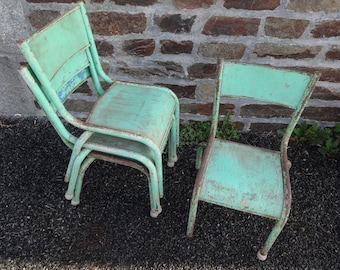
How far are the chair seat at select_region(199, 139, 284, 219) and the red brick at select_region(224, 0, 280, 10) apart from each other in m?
0.79

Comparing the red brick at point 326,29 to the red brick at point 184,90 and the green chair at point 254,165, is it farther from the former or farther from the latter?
the red brick at point 184,90

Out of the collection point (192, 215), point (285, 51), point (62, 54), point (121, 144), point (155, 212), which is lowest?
point (155, 212)

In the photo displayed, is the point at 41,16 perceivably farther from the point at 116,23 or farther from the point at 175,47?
the point at 175,47

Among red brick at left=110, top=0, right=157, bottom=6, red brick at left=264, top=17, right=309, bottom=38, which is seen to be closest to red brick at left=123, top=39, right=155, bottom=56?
red brick at left=110, top=0, right=157, bottom=6

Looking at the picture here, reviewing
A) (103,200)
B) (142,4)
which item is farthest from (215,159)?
(142,4)

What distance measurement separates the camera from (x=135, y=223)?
84.7 inches

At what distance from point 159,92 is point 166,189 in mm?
660

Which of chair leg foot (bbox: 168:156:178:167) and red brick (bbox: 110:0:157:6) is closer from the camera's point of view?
red brick (bbox: 110:0:157:6)

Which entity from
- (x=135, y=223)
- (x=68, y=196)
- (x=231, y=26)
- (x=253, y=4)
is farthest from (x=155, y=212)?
(x=253, y=4)

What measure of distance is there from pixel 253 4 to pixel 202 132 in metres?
0.95

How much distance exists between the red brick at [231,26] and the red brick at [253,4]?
7 cm

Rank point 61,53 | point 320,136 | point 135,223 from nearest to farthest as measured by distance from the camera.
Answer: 1. point 61,53
2. point 135,223
3. point 320,136

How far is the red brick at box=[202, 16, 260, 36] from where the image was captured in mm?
2098

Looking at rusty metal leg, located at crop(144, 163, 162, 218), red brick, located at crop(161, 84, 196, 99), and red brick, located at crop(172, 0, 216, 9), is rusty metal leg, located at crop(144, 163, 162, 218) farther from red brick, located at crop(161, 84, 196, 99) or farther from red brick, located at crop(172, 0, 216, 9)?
red brick, located at crop(172, 0, 216, 9)
